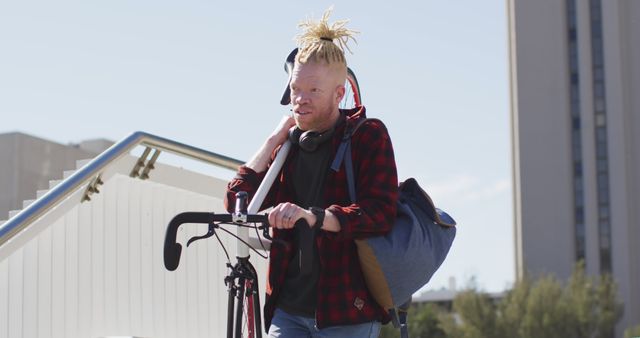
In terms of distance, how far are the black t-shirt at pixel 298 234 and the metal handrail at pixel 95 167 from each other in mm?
2260

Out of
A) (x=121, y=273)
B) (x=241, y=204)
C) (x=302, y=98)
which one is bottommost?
(x=121, y=273)

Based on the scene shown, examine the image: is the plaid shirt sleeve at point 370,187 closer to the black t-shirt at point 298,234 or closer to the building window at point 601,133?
the black t-shirt at point 298,234

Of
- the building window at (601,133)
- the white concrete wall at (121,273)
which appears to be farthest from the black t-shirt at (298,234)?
the building window at (601,133)

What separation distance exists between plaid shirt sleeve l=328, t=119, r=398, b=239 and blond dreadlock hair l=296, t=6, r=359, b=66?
25 cm

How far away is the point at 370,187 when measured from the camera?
12.1ft

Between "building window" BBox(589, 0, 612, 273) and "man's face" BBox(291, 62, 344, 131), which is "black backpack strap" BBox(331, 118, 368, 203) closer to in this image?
"man's face" BBox(291, 62, 344, 131)

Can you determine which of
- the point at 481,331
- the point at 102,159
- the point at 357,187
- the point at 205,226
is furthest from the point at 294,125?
the point at 481,331

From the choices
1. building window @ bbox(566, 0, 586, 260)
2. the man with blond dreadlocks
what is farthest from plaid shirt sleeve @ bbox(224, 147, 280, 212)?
building window @ bbox(566, 0, 586, 260)

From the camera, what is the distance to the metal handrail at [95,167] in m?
5.74

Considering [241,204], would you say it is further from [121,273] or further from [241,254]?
[121,273]

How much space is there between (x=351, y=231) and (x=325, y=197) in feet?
0.91

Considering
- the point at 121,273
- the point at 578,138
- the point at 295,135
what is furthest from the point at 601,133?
the point at 295,135

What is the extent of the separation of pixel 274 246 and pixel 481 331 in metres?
52.0

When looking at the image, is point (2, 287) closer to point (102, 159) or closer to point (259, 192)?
point (102, 159)
